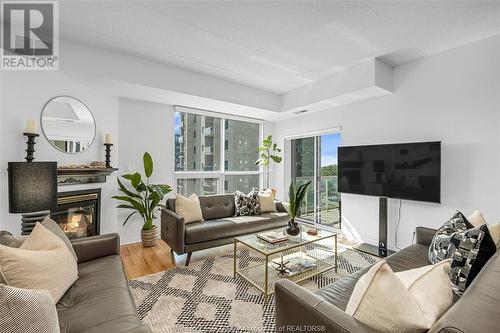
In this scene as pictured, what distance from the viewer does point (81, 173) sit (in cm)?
289

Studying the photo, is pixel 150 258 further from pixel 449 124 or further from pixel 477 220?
pixel 449 124

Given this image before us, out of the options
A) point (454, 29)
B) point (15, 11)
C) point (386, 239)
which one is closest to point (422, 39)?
point (454, 29)

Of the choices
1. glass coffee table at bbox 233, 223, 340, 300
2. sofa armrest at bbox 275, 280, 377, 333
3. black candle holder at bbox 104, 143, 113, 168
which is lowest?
glass coffee table at bbox 233, 223, 340, 300

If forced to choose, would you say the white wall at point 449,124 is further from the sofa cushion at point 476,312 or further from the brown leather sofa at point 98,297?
the brown leather sofa at point 98,297

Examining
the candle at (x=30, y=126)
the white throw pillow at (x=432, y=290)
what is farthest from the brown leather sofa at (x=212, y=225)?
the white throw pillow at (x=432, y=290)

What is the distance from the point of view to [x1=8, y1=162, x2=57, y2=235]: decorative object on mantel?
6.89 feet

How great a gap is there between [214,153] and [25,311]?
13.0ft

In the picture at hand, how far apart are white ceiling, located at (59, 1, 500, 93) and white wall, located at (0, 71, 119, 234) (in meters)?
0.61

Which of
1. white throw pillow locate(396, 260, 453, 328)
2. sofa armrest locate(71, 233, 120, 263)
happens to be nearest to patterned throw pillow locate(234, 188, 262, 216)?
sofa armrest locate(71, 233, 120, 263)

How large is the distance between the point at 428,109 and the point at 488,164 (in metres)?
0.93

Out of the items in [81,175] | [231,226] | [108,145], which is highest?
→ [108,145]

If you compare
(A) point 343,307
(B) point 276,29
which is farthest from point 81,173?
(A) point 343,307

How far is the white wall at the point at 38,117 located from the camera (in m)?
2.45

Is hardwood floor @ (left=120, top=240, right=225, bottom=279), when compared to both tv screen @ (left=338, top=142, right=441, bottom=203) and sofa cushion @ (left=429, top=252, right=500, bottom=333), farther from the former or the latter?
sofa cushion @ (left=429, top=252, right=500, bottom=333)
